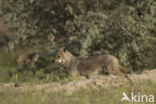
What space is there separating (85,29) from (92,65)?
2.19 meters

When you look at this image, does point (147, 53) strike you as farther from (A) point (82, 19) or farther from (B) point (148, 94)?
(B) point (148, 94)

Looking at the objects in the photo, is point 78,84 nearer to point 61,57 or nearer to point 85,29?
point 61,57

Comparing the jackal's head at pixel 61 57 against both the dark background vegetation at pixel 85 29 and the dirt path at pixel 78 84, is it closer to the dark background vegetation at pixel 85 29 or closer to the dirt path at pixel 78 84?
the dark background vegetation at pixel 85 29

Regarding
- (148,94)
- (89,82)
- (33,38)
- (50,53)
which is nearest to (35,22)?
(33,38)

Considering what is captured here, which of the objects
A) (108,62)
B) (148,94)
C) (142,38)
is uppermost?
(142,38)

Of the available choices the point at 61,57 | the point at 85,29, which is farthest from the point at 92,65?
the point at 85,29

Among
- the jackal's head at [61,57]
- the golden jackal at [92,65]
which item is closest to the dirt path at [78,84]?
the golden jackal at [92,65]

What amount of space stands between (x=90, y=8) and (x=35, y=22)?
2.26m

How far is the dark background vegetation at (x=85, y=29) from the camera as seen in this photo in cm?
1198

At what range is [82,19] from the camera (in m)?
12.1

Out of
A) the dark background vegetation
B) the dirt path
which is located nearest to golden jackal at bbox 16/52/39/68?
the dark background vegetation

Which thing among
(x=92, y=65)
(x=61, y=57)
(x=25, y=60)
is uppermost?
(x=25, y=60)

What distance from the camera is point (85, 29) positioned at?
12.0 m

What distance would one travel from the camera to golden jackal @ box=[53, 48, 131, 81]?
972 centimetres
